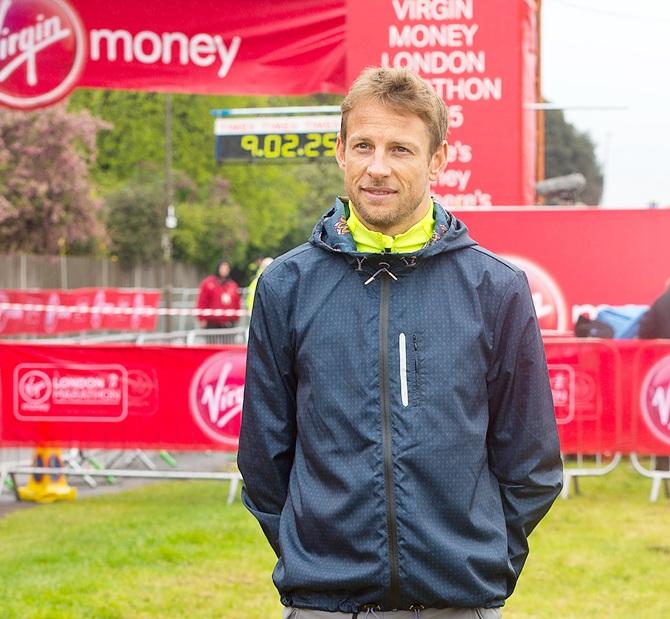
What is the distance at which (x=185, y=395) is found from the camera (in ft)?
33.3

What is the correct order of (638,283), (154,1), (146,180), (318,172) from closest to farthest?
1. (154,1)
2. (638,283)
3. (146,180)
4. (318,172)

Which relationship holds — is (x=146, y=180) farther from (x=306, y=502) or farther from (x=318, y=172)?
(x=306, y=502)

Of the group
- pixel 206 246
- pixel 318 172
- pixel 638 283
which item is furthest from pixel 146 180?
pixel 638 283

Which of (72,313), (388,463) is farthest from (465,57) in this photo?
(72,313)

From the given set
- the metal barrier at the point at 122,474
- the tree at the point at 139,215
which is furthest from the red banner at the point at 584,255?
the tree at the point at 139,215

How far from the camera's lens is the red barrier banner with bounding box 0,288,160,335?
89.1ft

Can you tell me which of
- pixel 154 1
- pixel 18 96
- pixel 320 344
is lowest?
pixel 320 344

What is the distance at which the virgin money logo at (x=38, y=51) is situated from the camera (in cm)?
935

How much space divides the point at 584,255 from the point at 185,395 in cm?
350

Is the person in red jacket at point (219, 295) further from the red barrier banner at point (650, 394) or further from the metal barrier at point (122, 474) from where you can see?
the red barrier banner at point (650, 394)

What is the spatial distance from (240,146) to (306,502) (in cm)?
1253

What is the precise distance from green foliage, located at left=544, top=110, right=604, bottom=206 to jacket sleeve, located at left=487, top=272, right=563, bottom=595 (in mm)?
82590

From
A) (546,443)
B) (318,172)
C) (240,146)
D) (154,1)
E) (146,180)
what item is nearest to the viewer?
(546,443)

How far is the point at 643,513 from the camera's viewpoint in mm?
9930
